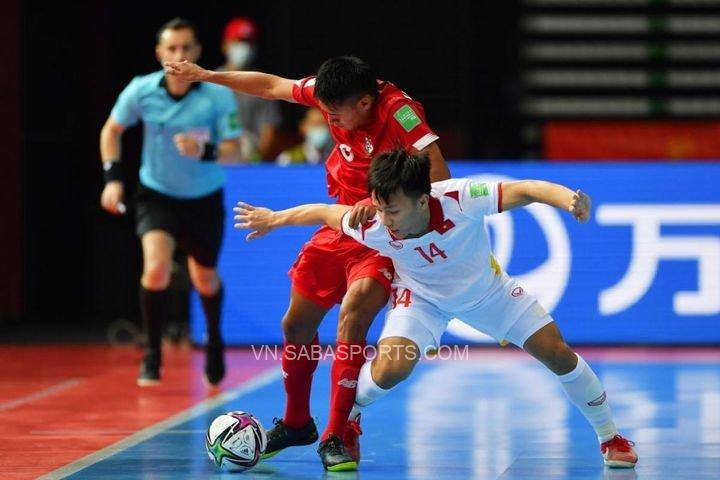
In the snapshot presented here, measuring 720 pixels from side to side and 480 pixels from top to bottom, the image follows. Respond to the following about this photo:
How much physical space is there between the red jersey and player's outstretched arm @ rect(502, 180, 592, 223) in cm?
61

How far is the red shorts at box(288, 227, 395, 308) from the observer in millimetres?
6812

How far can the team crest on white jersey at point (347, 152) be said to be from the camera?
679cm

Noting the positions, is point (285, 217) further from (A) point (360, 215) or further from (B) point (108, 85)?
(B) point (108, 85)

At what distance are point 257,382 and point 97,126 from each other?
6.14 m

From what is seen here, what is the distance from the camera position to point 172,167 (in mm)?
9531

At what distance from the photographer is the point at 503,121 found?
14.6 m

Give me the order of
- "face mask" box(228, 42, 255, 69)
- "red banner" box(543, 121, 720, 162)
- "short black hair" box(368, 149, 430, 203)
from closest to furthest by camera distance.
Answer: "short black hair" box(368, 149, 430, 203)
"face mask" box(228, 42, 255, 69)
"red banner" box(543, 121, 720, 162)

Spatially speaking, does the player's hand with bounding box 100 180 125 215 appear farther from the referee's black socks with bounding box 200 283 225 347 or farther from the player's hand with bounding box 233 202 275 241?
the player's hand with bounding box 233 202 275 241

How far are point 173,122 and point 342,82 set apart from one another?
3265 mm

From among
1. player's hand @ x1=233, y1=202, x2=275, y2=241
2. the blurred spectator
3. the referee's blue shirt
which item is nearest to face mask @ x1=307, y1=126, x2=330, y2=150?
the blurred spectator

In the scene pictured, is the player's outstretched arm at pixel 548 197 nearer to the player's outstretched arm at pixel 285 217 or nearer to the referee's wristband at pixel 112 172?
the player's outstretched arm at pixel 285 217

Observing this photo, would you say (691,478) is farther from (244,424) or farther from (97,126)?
(97,126)

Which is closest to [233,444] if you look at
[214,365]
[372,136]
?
[372,136]

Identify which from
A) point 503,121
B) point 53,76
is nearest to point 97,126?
point 53,76
